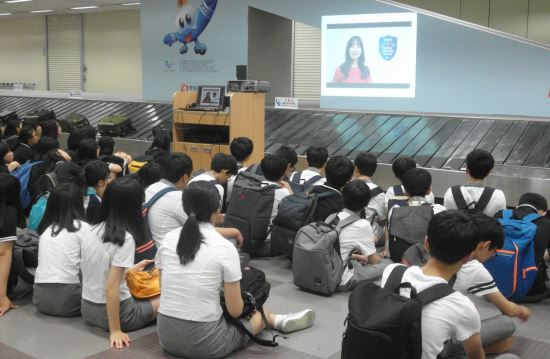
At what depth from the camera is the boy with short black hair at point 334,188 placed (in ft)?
17.0

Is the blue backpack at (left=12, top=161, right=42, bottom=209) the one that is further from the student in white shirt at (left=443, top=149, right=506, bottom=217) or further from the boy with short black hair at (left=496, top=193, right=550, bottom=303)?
the boy with short black hair at (left=496, top=193, right=550, bottom=303)

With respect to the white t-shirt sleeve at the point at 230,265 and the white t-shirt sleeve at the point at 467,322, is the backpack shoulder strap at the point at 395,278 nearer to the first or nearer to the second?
the white t-shirt sleeve at the point at 467,322

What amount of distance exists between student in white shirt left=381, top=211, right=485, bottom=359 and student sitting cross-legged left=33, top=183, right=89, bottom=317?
2409 mm

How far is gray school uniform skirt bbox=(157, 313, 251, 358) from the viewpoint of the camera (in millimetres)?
3367

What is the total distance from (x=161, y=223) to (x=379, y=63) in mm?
6759

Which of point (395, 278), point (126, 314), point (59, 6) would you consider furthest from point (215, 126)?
point (59, 6)

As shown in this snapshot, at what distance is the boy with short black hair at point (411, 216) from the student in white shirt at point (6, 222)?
2.83 m

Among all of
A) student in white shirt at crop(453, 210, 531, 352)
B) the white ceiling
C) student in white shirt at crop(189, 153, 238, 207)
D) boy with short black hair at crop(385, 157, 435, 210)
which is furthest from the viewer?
the white ceiling

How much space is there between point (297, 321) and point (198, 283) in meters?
0.93

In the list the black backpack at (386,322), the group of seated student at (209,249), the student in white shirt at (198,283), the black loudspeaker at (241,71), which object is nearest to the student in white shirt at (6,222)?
the group of seated student at (209,249)

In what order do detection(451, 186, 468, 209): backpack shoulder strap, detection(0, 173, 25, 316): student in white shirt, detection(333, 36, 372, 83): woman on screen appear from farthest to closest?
detection(333, 36, 372, 83): woman on screen, detection(451, 186, 468, 209): backpack shoulder strap, detection(0, 173, 25, 316): student in white shirt

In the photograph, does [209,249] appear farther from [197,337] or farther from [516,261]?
[516,261]

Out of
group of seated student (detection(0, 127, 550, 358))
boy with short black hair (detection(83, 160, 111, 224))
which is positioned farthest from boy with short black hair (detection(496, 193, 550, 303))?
boy with short black hair (detection(83, 160, 111, 224))

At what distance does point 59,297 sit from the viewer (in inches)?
162
